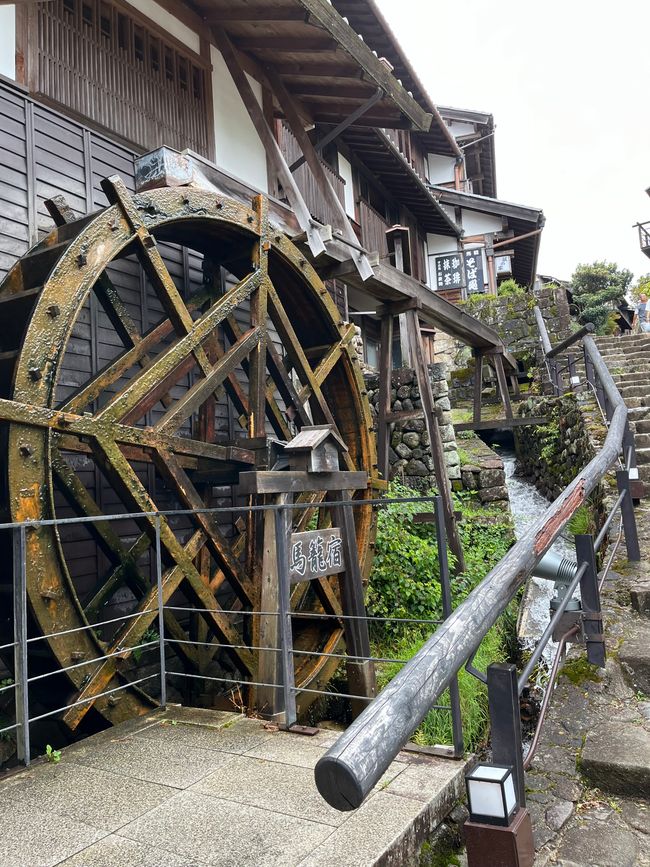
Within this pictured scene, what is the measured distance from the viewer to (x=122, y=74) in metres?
5.41

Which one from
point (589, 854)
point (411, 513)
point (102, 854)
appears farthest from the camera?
point (411, 513)

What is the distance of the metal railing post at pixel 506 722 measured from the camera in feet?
5.24

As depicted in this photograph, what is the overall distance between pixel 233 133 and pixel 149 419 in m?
3.21

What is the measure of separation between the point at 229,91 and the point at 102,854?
21.6 feet

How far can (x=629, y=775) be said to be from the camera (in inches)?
83.0

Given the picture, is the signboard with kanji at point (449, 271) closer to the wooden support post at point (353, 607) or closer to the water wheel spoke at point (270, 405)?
the water wheel spoke at point (270, 405)

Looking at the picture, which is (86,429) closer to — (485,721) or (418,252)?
(485,721)

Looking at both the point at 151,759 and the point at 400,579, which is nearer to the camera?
the point at 151,759

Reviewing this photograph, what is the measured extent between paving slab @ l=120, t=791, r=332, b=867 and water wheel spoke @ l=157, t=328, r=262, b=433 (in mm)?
2544

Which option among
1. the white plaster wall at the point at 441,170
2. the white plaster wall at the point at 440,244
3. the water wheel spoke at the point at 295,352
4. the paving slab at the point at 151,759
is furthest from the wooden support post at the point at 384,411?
the white plaster wall at the point at 441,170

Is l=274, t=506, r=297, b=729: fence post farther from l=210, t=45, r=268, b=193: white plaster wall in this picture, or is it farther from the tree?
the tree

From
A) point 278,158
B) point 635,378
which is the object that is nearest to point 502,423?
point 635,378

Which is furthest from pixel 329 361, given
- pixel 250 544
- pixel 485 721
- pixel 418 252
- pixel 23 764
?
pixel 418 252

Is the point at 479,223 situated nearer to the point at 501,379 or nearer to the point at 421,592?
the point at 501,379
